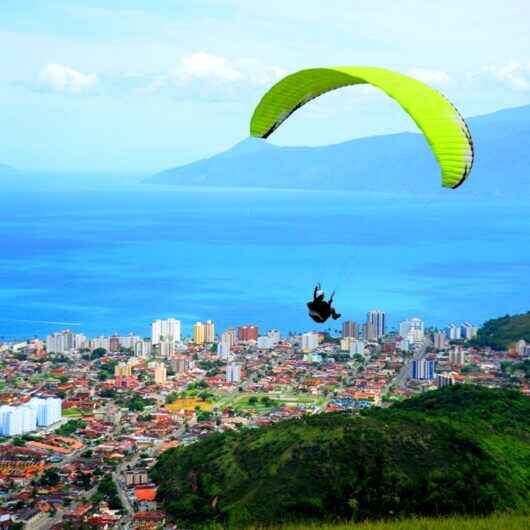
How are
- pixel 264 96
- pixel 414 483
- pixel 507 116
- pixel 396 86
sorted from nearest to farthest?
pixel 396 86, pixel 264 96, pixel 414 483, pixel 507 116

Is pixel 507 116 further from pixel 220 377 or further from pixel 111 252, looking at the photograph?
pixel 220 377

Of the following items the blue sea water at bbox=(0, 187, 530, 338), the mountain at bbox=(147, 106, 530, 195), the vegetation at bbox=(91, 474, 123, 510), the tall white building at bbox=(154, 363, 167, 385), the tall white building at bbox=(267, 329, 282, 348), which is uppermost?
the mountain at bbox=(147, 106, 530, 195)

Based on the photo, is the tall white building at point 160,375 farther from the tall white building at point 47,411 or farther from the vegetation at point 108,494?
the vegetation at point 108,494

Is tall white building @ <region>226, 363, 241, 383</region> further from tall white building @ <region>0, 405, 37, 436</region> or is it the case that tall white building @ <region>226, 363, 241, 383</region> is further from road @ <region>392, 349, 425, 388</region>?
tall white building @ <region>0, 405, 37, 436</region>

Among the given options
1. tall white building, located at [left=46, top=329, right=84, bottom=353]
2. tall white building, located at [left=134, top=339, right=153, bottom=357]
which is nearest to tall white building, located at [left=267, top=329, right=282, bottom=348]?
tall white building, located at [left=134, top=339, right=153, bottom=357]

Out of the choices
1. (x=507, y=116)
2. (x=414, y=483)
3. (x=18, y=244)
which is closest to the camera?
(x=414, y=483)

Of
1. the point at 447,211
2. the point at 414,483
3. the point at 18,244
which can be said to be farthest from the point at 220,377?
the point at 447,211
